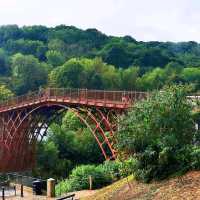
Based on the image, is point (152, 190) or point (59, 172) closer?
point (152, 190)

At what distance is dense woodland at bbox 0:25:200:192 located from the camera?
23797mm

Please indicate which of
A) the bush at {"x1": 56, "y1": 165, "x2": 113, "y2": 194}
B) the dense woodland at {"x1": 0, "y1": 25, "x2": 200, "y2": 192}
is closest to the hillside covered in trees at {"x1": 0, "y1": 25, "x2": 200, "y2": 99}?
the dense woodland at {"x1": 0, "y1": 25, "x2": 200, "y2": 192}

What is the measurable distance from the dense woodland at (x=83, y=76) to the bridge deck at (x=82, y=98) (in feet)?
16.0

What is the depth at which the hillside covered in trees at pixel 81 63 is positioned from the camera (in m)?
112

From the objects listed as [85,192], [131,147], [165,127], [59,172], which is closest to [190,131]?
[165,127]

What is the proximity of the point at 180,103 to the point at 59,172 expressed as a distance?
40.5m

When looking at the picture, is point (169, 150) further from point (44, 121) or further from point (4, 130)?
point (4, 130)

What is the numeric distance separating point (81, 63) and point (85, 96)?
7638 cm

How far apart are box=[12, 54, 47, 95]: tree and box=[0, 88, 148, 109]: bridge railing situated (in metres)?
50.9

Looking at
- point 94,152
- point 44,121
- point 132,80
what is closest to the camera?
point 44,121

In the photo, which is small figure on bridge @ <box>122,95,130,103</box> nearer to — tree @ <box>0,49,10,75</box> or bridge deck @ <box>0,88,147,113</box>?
bridge deck @ <box>0,88,147,113</box>

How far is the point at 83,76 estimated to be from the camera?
11188 centimetres

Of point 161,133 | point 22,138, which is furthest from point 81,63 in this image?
point 161,133

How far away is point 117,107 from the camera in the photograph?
36375 millimetres
